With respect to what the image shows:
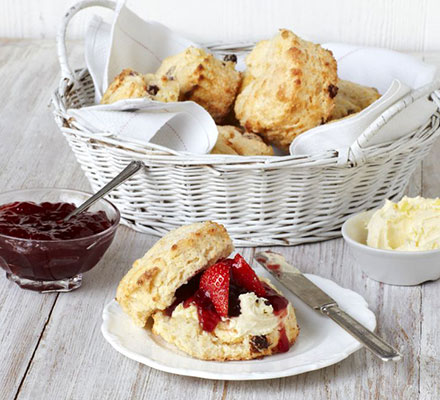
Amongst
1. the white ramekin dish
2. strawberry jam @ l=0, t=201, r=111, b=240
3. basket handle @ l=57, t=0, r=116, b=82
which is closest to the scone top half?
strawberry jam @ l=0, t=201, r=111, b=240

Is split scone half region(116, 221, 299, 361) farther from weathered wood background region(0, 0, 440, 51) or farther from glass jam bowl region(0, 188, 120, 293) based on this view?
weathered wood background region(0, 0, 440, 51)

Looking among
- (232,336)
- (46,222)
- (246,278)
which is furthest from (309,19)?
(232,336)

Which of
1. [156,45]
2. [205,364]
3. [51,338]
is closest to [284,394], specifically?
[205,364]

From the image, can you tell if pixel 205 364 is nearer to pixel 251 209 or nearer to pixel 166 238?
pixel 166 238

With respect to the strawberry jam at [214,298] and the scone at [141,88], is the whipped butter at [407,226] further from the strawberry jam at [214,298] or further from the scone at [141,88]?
the scone at [141,88]

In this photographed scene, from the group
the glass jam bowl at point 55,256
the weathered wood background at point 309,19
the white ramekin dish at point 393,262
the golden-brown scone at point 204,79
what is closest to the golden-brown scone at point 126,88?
the golden-brown scone at point 204,79

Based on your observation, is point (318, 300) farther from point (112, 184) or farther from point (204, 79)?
point (204, 79)
